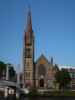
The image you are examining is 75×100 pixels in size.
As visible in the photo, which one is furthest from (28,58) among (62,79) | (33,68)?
(62,79)

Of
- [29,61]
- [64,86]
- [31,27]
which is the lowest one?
[64,86]

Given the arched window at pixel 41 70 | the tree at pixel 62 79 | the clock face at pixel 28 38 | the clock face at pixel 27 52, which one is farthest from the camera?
the arched window at pixel 41 70

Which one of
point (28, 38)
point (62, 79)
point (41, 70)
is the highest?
point (28, 38)

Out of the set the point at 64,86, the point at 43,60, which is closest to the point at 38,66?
the point at 43,60

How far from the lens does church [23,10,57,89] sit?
118 m

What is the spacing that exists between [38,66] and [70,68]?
50.2 ft

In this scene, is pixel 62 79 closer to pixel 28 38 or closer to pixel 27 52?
pixel 27 52

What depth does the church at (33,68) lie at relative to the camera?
11831 centimetres

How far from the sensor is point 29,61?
119m

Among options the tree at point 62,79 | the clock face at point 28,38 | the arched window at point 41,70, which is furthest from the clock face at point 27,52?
the tree at point 62,79

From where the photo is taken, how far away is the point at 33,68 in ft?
398

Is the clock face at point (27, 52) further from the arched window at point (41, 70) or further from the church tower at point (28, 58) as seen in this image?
the arched window at point (41, 70)

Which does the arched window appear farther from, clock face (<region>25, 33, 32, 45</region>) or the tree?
clock face (<region>25, 33, 32, 45</region>)

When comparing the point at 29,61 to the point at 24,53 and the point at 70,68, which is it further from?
the point at 70,68
